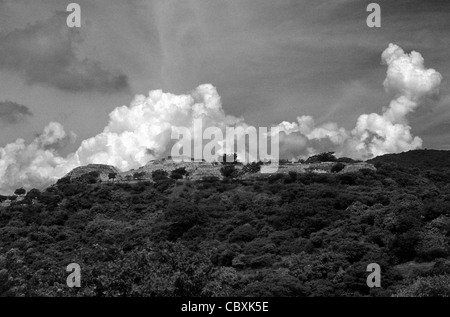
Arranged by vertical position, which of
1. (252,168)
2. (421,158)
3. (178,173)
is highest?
(421,158)

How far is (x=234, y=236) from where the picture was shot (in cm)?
6544

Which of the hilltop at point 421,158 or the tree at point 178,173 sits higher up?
the hilltop at point 421,158

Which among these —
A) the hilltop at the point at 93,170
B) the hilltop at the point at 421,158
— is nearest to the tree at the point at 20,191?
the hilltop at the point at 93,170

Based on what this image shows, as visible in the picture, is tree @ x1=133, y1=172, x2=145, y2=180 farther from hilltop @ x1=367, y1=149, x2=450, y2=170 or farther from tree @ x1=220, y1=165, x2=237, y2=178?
hilltop @ x1=367, y1=149, x2=450, y2=170

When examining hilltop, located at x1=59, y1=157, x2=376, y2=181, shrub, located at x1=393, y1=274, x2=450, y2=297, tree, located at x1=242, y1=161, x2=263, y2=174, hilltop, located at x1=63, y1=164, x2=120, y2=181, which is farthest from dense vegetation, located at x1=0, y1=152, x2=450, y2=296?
hilltop, located at x1=63, y1=164, x2=120, y2=181

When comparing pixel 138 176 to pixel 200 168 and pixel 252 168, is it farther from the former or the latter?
pixel 252 168

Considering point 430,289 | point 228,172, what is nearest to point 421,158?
point 228,172

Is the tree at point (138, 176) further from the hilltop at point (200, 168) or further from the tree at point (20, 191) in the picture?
the tree at point (20, 191)

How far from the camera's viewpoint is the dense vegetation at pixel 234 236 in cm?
3219

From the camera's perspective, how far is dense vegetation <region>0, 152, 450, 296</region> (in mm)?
32188

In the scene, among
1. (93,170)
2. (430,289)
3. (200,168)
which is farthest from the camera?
(93,170)
